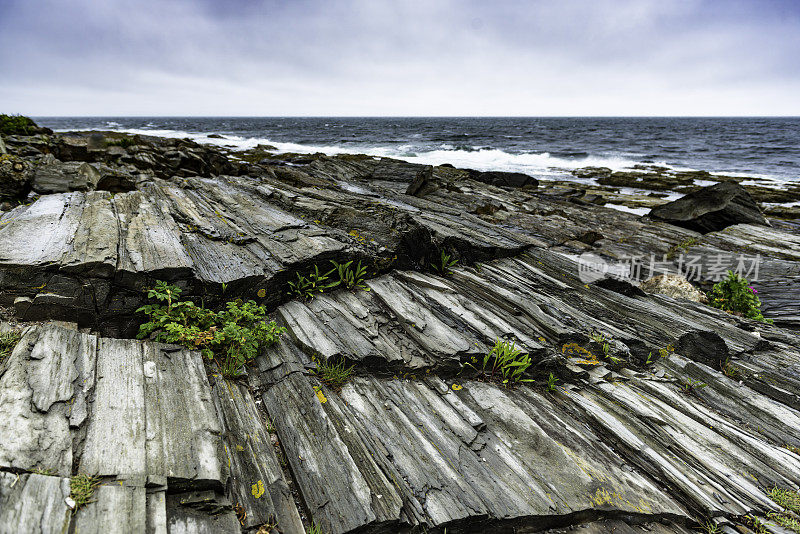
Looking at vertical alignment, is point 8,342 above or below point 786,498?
above

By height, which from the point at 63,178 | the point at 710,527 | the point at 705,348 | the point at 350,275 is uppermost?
the point at 63,178

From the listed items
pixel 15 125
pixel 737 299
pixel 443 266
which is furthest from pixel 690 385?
pixel 15 125

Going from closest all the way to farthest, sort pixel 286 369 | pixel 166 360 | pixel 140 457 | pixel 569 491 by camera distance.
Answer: pixel 140 457
pixel 569 491
pixel 166 360
pixel 286 369

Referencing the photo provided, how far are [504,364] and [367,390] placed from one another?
2.26m

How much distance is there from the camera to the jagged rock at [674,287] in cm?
1073

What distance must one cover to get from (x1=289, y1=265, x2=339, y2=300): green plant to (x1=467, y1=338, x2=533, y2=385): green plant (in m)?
3.07

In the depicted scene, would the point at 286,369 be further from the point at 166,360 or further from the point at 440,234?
the point at 440,234

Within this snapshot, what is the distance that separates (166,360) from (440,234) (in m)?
6.22

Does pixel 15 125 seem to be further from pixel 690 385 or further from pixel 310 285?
pixel 690 385

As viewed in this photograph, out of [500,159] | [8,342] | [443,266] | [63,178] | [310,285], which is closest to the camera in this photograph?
[8,342]

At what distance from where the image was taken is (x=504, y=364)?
235 inches

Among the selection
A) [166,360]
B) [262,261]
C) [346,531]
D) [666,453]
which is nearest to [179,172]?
[262,261]

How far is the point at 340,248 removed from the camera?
7.47 m

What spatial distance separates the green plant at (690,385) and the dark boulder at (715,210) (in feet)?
43.6
